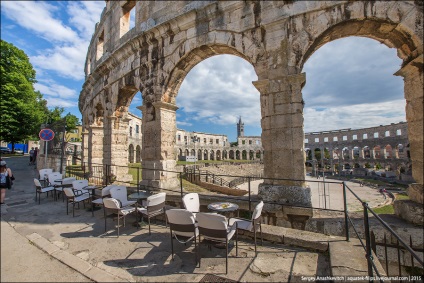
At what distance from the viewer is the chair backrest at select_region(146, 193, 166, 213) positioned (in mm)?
3860

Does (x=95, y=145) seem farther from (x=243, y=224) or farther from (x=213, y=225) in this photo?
(x=213, y=225)

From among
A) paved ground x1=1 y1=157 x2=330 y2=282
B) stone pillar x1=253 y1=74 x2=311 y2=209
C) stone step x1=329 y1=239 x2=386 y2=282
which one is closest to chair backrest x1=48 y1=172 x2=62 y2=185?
paved ground x1=1 y1=157 x2=330 y2=282

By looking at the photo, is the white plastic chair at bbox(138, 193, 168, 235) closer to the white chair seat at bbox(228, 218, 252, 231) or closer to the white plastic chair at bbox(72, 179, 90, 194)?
the white chair seat at bbox(228, 218, 252, 231)

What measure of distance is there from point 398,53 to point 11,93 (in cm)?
2276

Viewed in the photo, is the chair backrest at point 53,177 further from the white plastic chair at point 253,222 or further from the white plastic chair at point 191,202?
the white plastic chair at point 253,222

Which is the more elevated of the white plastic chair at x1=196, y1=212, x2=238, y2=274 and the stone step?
the white plastic chair at x1=196, y1=212, x2=238, y2=274

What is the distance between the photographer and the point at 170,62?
6504 millimetres

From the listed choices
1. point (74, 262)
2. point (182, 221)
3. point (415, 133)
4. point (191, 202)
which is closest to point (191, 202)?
point (191, 202)

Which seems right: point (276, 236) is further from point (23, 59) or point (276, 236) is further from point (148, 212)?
point (23, 59)

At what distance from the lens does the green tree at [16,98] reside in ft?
50.3

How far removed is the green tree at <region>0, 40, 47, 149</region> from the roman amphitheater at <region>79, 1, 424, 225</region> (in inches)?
501

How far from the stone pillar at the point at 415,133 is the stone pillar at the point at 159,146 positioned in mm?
5784

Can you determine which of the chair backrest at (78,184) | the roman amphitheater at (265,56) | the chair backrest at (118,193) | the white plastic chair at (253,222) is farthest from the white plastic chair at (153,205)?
the chair backrest at (78,184)

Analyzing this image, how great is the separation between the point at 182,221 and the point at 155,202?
1247 mm
